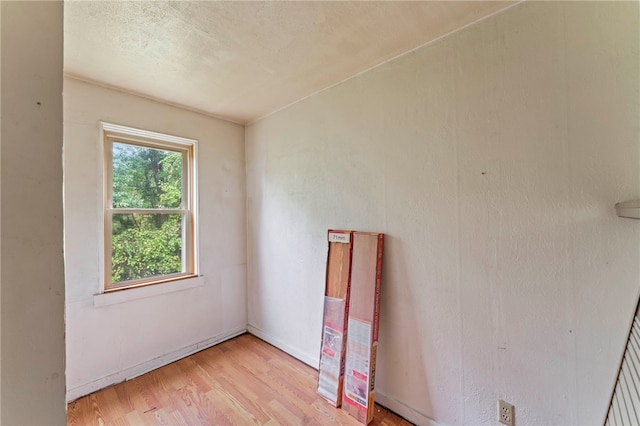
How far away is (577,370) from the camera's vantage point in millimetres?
1263

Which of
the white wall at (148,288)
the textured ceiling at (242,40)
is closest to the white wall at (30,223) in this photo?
the textured ceiling at (242,40)

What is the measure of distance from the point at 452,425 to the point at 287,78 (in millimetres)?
2686

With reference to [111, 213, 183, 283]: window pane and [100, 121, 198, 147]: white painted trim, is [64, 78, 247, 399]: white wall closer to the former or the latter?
[100, 121, 198, 147]: white painted trim

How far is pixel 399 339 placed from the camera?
6.09 feet

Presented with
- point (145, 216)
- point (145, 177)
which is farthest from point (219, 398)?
point (145, 177)

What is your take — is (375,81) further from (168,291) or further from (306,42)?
(168,291)

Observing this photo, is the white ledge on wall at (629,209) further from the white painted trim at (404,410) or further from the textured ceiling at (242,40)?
the white painted trim at (404,410)

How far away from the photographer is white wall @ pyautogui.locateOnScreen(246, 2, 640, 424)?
3.94 feet

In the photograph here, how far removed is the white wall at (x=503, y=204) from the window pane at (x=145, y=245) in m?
1.74

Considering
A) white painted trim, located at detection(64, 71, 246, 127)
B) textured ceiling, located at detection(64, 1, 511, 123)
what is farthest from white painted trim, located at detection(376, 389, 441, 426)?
white painted trim, located at detection(64, 71, 246, 127)

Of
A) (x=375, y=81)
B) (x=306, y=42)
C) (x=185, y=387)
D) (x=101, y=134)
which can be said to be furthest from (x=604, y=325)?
(x=101, y=134)

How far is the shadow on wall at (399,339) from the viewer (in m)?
1.75

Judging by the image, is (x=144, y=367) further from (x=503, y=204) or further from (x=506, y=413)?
(x=503, y=204)

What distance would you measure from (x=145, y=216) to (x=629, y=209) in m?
3.27
